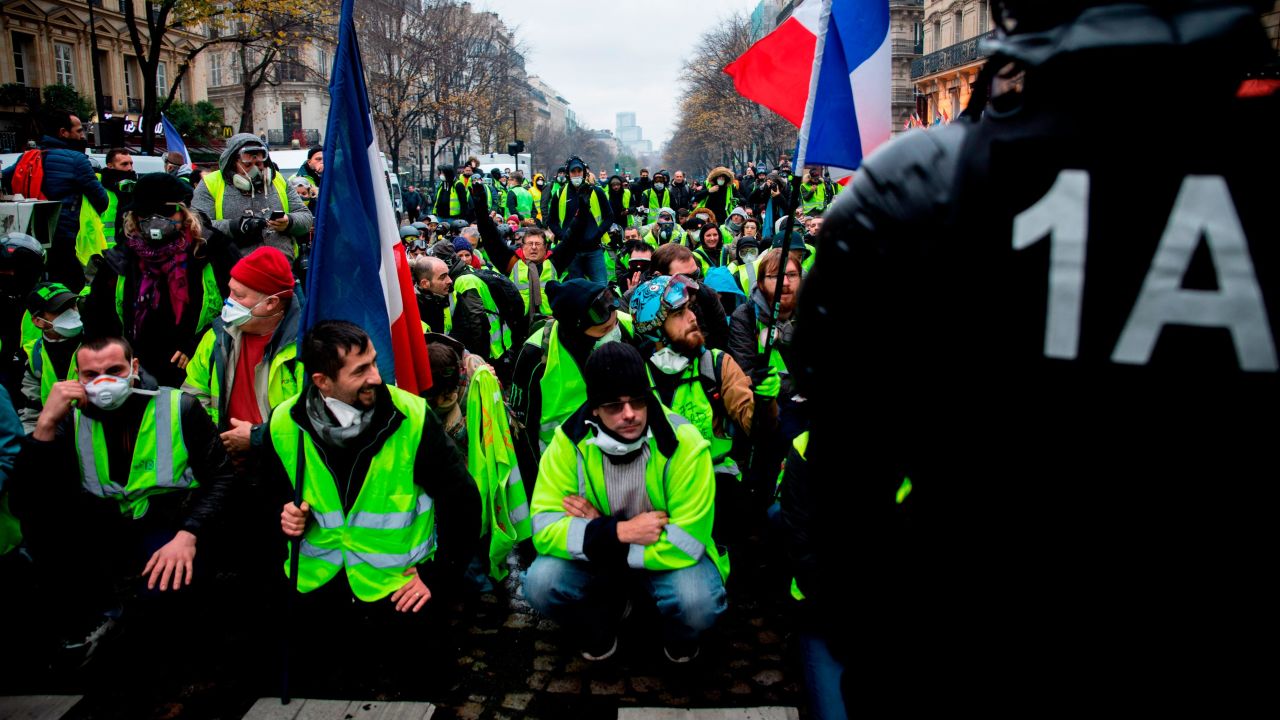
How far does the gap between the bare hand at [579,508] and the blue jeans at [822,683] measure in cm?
110

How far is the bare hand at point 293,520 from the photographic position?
319cm

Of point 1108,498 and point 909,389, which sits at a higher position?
point 909,389

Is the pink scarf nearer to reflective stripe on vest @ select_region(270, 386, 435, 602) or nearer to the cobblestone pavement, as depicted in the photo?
the cobblestone pavement

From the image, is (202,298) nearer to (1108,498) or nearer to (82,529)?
(82,529)

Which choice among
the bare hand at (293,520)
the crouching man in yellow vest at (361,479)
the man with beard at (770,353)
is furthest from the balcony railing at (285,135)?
the bare hand at (293,520)

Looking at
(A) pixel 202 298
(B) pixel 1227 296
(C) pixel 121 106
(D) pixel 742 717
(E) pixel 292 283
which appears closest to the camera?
(B) pixel 1227 296

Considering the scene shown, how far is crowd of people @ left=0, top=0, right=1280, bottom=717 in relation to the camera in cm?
96

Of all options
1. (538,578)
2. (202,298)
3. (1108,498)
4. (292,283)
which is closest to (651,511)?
(538,578)

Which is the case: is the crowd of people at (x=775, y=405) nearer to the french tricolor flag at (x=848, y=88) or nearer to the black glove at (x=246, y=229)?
the black glove at (x=246, y=229)

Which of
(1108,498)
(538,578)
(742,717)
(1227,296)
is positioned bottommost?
(742,717)

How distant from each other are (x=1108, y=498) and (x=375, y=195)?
3.38m

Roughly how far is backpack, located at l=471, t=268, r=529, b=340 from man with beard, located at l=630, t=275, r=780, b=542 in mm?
2768

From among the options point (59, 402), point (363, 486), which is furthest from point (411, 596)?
point (59, 402)

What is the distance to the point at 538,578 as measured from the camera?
3.51 metres
